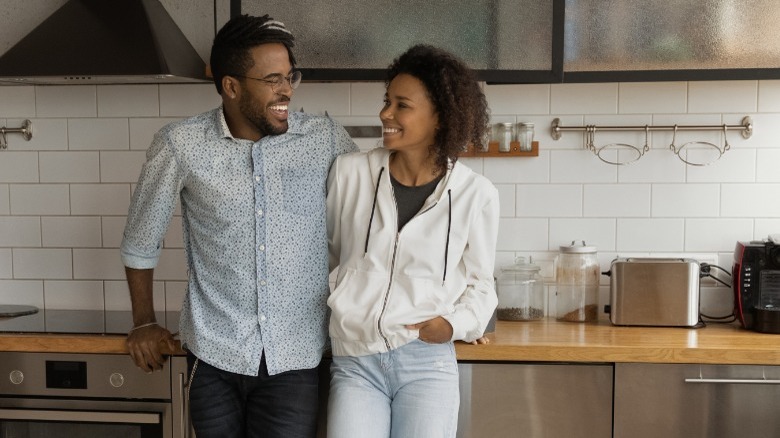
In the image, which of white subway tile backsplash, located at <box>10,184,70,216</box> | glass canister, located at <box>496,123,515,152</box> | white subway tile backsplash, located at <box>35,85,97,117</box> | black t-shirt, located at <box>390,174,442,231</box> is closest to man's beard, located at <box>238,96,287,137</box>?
black t-shirt, located at <box>390,174,442,231</box>

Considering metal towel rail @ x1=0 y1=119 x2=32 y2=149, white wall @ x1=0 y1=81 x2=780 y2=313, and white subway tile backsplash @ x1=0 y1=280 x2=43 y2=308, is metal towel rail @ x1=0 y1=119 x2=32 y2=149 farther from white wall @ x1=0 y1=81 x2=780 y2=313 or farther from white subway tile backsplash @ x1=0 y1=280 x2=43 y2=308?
white subway tile backsplash @ x1=0 y1=280 x2=43 y2=308

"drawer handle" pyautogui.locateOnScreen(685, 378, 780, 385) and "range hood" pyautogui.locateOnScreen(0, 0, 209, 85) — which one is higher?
"range hood" pyautogui.locateOnScreen(0, 0, 209, 85)

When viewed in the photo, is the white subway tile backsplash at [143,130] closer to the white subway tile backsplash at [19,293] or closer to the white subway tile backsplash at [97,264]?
the white subway tile backsplash at [97,264]

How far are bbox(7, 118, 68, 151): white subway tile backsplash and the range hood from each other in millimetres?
406

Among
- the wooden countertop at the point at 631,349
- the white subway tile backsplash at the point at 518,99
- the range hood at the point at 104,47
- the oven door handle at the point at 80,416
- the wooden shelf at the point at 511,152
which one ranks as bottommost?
the oven door handle at the point at 80,416

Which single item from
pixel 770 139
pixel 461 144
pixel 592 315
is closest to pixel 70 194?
pixel 461 144

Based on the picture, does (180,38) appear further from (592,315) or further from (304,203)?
(592,315)

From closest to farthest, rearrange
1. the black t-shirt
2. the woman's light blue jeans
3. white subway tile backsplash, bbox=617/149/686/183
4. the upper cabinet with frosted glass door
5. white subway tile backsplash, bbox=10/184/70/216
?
the woman's light blue jeans < the black t-shirt < the upper cabinet with frosted glass door < white subway tile backsplash, bbox=617/149/686/183 < white subway tile backsplash, bbox=10/184/70/216

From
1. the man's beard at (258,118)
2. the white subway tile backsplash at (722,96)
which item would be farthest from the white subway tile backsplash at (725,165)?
the man's beard at (258,118)

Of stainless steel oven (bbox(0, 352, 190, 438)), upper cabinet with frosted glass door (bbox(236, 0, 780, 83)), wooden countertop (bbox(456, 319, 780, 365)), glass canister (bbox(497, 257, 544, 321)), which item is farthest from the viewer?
glass canister (bbox(497, 257, 544, 321))

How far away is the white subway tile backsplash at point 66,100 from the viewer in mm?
3309

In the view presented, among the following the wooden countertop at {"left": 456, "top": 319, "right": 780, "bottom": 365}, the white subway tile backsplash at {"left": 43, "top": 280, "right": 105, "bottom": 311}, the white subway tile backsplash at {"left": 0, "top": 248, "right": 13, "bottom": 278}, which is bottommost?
the wooden countertop at {"left": 456, "top": 319, "right": 780, "bottom": 365}

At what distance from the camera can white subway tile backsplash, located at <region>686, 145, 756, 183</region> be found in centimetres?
311

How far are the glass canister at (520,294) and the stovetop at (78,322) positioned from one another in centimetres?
105
